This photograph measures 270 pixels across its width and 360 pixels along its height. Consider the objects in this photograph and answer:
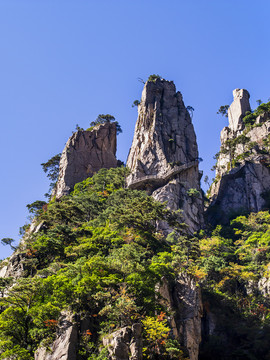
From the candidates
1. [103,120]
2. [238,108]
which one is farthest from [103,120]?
[238,108]

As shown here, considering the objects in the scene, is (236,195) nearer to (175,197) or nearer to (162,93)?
(175,197)

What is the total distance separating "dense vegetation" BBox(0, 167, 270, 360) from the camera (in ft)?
83.5

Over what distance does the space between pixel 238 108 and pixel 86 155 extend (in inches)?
1487

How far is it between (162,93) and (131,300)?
5945cm

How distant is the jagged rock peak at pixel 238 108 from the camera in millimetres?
86188

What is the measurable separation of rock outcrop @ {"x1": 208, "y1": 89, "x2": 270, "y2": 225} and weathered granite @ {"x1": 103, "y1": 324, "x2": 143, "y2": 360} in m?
42.3

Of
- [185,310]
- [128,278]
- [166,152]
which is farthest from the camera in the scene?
[166,152]

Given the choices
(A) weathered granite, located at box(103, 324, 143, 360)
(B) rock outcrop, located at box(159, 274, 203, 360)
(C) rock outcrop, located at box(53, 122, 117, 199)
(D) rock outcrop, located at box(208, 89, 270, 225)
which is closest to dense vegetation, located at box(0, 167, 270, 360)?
(A) weathered granite, located at box(103, 324, 143, 360)

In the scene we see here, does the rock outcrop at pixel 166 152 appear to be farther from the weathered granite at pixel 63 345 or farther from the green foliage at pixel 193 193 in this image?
the weathered granite at pixel 63 345

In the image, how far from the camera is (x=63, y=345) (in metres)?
24.0

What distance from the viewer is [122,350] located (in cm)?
2364

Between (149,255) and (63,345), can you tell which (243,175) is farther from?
(63,345)

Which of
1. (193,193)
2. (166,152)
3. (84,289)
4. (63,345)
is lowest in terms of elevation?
(63,345)

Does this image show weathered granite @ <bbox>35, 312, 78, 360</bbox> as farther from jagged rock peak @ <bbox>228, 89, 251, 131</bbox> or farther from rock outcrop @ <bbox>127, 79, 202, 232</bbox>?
jagged rock peak @ <bbox>228, 89, 251, 131</bbox>
